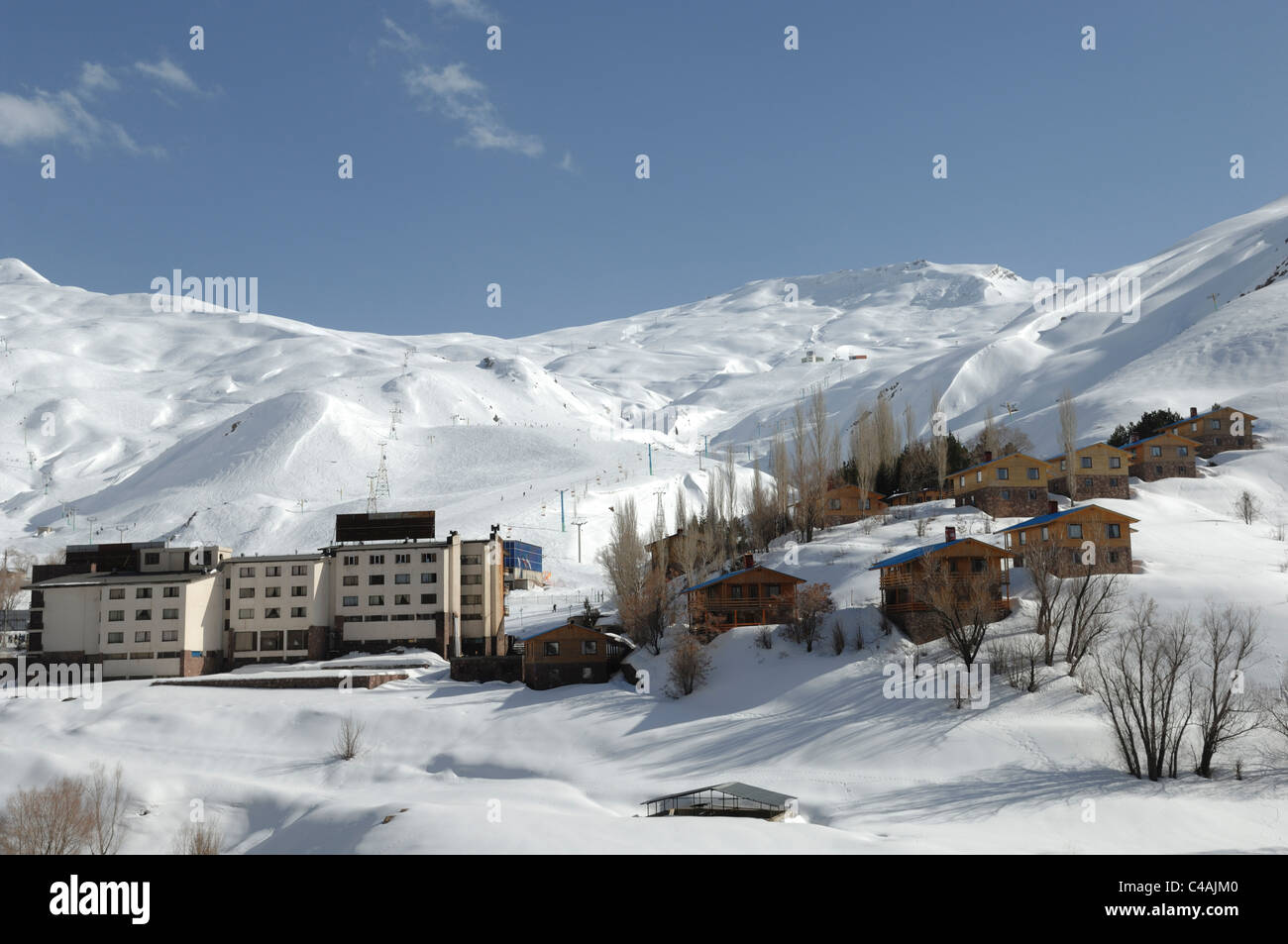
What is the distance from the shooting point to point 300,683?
2483 inches

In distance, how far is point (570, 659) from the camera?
6081 cm

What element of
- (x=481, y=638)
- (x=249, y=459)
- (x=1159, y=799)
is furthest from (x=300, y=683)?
(x=249, y=459)

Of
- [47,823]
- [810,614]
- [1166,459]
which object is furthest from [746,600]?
[1166,459]

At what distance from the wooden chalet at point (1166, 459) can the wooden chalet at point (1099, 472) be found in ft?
25.8

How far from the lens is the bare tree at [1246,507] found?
74625mm

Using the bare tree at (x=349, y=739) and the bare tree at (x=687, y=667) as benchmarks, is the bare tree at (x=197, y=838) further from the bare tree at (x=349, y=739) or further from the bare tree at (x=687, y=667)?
the bare tree at (x=687, y=667)

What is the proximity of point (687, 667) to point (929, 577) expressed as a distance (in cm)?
1275

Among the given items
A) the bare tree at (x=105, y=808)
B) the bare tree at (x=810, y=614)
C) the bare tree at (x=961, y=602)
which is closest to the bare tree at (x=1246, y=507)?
the bare tree at (x=961, y=602)

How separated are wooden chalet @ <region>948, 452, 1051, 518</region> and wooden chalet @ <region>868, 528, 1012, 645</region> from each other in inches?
913

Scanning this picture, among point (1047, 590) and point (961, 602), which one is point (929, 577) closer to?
point (961, 602)

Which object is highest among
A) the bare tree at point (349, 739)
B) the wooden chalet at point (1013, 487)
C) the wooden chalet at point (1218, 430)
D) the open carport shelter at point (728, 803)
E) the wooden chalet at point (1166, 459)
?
the wooden chalet at point (1218, 430)

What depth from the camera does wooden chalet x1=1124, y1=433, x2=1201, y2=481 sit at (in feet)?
288
